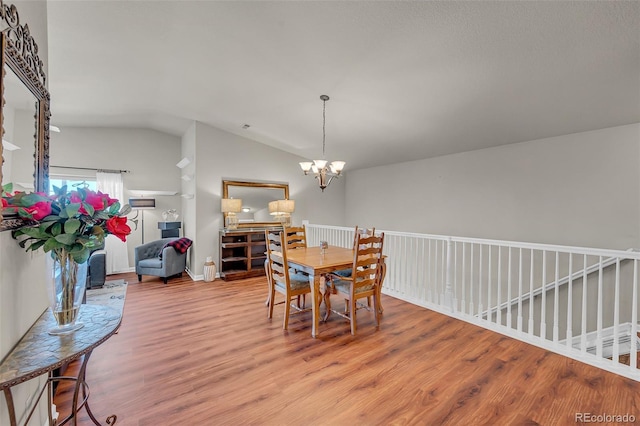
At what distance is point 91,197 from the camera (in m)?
1.25

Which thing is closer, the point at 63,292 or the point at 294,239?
the point at 63,292

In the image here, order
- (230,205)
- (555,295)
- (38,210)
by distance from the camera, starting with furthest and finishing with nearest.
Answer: (230,205), (555,295), (38,210)

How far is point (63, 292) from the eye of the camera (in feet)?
4.20

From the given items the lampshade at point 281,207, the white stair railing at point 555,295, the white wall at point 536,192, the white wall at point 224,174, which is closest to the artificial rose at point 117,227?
the white stair railing at point 555,295

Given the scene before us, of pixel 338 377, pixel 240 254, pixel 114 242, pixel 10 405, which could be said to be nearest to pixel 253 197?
pixel 240 254

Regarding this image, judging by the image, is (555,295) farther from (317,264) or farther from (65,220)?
(65,220)

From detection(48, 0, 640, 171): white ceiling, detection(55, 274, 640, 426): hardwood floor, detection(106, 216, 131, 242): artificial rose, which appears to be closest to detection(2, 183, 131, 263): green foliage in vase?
detection(106, 216, 131, 242): artificial rose

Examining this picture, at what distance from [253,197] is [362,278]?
11.1ft

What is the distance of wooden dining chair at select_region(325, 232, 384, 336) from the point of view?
2.87 meters

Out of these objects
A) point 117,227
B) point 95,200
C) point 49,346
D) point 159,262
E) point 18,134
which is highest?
point 18,134

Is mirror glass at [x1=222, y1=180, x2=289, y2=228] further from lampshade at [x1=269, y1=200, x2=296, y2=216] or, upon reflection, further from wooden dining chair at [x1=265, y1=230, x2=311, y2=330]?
wooden dining chair at [x1=265, y1=230, x2=311, y2=330]

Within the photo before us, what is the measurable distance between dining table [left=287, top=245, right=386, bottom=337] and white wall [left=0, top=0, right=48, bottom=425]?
1968 millimetres

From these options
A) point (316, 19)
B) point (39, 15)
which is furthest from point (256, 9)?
point (39, 15)

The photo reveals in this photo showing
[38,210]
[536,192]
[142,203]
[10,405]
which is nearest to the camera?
[10,405]
